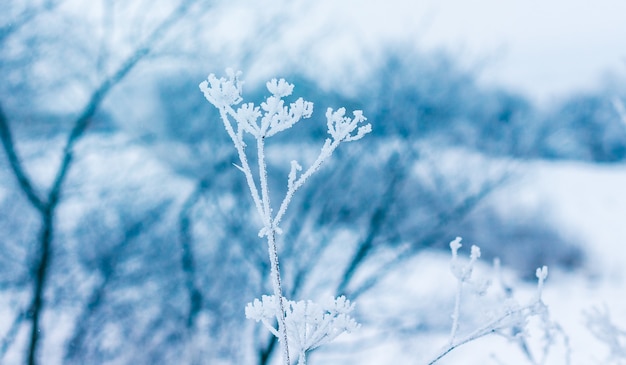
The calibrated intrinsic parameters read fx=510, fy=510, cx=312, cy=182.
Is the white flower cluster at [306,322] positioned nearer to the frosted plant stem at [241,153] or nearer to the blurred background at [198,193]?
the frosted plant stem at [241,153]

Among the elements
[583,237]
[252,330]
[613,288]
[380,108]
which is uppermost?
[380,108]

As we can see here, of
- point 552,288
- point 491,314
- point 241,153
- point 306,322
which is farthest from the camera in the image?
point 552,288

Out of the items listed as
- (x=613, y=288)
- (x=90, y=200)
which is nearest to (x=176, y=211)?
(x=90, y=200)

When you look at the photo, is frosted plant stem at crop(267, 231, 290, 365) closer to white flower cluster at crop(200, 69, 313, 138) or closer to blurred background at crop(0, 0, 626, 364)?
white flower cluster at crop(200, 69, 313, 138)

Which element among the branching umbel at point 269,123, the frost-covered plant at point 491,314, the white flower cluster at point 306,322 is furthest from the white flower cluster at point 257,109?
the frost-covered plant at point 491,314

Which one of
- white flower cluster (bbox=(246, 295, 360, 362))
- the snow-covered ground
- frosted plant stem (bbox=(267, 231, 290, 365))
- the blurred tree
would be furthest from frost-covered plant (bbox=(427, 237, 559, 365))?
the blurred tree

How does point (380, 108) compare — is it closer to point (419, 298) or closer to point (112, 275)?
point (419, 298)

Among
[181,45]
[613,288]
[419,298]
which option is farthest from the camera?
[613,288]

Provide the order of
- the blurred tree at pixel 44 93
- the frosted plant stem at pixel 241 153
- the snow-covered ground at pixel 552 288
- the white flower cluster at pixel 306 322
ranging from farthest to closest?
the snow-covered ground at pixel 552 288 → the blurred tree at pixel 44 93 → the white flower cluster at pixel 306 322 → the frosted plant stem at pixel 241 153

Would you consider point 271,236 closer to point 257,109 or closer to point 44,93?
point 257,109

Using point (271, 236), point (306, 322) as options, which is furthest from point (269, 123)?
point (306, 322)

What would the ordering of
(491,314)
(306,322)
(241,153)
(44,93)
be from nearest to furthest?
(241,153)
(306,322)
(491,314)
(44,93)
